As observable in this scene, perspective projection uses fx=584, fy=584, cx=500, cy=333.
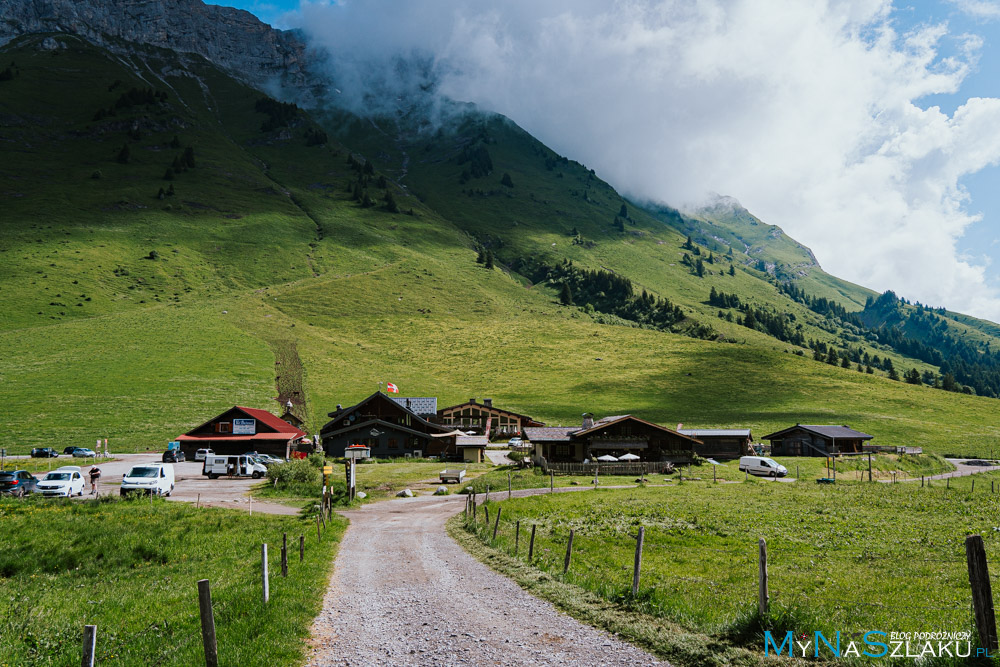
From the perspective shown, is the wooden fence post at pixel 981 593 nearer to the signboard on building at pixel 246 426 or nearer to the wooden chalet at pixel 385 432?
the wooden chalet at pixel 385 432

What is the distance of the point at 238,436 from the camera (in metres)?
75.8

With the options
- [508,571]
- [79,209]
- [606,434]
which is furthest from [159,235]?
[508,571]

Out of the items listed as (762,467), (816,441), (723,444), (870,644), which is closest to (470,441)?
(762,467)

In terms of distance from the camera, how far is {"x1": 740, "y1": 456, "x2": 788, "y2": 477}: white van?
62.3m

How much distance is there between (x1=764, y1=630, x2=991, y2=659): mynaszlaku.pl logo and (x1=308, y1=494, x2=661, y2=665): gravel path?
2463mm

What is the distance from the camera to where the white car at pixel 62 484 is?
35956 millimetres

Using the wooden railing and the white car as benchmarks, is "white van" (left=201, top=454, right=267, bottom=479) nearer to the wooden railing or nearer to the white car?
the white car

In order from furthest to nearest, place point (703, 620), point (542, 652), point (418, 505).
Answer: point (418, 505), point (703, 620), point (542, 652)

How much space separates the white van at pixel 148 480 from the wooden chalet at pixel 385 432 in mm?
41436

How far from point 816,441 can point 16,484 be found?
89.9 m

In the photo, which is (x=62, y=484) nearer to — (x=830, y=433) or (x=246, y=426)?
(x=246, y=426)

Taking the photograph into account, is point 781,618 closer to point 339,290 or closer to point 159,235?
point 339,290

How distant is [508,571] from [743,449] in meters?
72.6

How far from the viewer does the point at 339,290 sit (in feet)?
582
